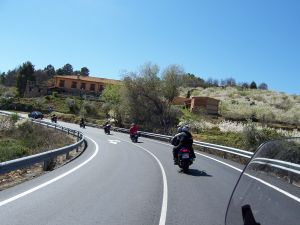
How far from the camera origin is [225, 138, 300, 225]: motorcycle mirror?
118 inches

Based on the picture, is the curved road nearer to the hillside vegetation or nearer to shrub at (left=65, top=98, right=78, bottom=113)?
the hillside vegetation

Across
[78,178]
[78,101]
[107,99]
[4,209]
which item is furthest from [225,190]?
[78,101]

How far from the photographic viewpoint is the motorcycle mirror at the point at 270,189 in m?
3.00

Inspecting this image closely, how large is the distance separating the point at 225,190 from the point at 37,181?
4.94m

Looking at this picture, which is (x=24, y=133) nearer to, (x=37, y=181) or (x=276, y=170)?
(x=37, y=181)

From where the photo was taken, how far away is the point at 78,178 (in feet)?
46.6

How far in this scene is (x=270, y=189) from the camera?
3.29 metres

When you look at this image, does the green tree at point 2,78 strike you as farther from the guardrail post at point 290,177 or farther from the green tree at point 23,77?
the guardrail post at point 290,177

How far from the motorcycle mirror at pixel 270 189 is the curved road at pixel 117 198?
4.82 meters

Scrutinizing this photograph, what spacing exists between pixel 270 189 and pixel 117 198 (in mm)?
7728

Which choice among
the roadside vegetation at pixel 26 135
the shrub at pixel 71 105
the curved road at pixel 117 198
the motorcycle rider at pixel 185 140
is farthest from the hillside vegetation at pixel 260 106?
the curved road at pixel 117 198

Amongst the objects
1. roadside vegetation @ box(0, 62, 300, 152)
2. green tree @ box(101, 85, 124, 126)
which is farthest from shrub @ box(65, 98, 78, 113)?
green tree @ box(101, 85, 124, 126)

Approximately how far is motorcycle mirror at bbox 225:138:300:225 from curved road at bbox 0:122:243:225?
4822 millimetres

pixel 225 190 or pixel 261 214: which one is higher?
pixel 261 214
